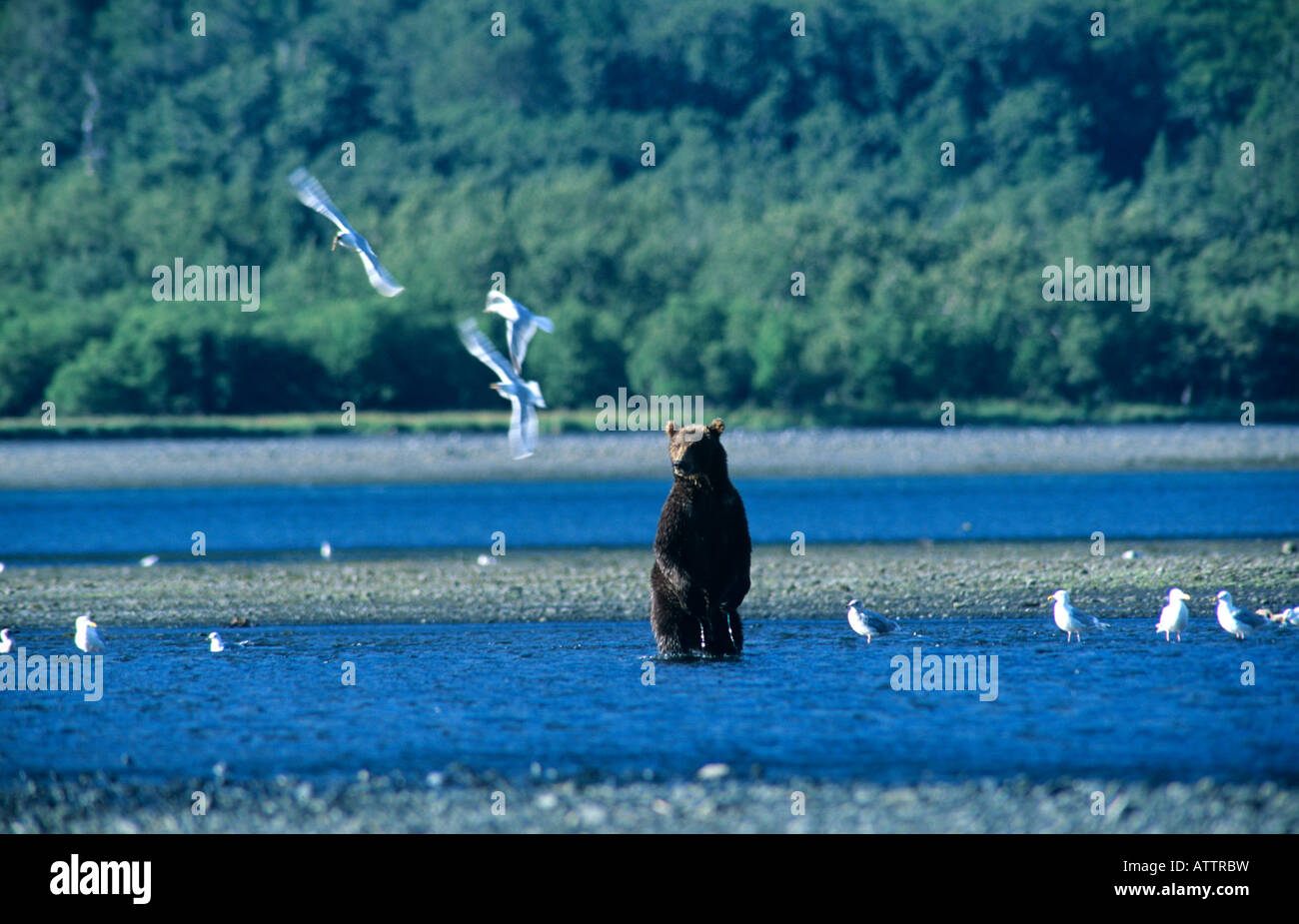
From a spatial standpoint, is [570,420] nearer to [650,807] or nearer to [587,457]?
[587,457]

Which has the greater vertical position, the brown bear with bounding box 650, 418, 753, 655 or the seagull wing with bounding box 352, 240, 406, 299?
the seagull wing with bounding box 352, 240, 406, 299

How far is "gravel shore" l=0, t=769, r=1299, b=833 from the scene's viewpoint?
952cm

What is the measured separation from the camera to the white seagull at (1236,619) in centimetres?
1473

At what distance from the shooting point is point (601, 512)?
112 feet

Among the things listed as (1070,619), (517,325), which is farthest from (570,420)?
(517,325)

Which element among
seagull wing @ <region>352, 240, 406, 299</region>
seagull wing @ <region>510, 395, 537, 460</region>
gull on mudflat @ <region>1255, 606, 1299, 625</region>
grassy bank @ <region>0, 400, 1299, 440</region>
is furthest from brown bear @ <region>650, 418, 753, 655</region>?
grassy bank @ <region>0, 400, 1299, 440</region>

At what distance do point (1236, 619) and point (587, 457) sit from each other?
→ 3361 centimetres

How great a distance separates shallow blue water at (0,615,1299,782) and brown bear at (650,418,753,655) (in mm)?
712

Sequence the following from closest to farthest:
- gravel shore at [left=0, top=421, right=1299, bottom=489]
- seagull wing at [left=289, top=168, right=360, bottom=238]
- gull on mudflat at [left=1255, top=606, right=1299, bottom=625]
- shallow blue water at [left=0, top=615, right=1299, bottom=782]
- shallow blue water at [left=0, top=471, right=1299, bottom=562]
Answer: shallow blue water at [left=0, top=615, right=1299, bottom=782]
seagull wing at [left=289, top=168, right=360, bottom=238]
gull on mudflat at [left=1255, top=606, right=1299, bottom=625]
shallow blue water at [left=0, top=471, right=1299, bottom=562]
gravel shore at [left=0, top=421, right=1299, bottom=489]

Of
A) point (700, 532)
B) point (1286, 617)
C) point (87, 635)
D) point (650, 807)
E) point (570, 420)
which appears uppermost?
point (570, 420)

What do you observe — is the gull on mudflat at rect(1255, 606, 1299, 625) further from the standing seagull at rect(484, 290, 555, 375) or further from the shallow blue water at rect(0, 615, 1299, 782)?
Answer: the standing seagull at rect(484, 290, 555, 375)

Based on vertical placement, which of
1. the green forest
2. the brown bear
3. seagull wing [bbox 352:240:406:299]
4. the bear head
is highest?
the green forest

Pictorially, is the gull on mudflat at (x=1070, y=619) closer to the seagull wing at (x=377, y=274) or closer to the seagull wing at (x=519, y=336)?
the seagull wing at (x=519, y=336)

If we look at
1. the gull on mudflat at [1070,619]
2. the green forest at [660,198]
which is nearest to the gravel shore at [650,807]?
the gull on mudflat at [1070,619]
